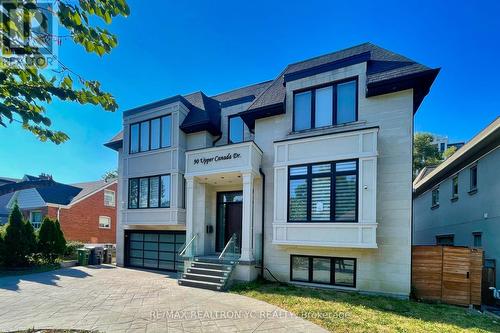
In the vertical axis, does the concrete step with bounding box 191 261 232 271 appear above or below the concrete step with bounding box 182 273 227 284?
above

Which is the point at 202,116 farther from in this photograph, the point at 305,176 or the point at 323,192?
the point at 323,192

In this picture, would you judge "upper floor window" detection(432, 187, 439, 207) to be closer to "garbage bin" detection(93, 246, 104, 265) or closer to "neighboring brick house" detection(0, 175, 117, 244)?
"garbage bin" detection(93, 246, 104, 265)

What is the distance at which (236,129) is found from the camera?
13312 mm

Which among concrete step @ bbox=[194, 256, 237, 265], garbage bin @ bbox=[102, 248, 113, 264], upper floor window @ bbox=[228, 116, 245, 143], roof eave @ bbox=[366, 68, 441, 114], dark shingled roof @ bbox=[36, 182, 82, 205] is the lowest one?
garbage bin @ bbox=[102, 248, 113, 264]

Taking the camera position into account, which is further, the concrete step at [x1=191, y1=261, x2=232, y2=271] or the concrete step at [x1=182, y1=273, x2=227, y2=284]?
the concrete step at [x1=191, y1=261, x2=232, y2=271]

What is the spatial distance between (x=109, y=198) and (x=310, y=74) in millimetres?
22077

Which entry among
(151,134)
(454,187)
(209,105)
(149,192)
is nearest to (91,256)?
(149,192)

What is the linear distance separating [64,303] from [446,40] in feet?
52.0

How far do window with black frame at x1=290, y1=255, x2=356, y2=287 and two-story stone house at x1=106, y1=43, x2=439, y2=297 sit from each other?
4 cm

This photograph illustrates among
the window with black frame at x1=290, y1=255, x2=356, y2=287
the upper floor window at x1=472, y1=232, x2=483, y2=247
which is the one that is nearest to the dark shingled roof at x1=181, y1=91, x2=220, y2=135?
the window with black frame at x1=290, y1=255, x2=356, y2=287

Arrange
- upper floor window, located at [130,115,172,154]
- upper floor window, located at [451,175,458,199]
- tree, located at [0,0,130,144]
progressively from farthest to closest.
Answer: upper floor window, located at [130,115,172,154] < upper floor window, located at [451,175,458,199] < tree, located at [0,0,130,144]

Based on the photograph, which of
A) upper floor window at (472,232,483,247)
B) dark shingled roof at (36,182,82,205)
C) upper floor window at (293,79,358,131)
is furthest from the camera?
dark shingled roof at (36,182,82,205)

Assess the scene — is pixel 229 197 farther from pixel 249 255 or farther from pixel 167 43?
pixel 167 43

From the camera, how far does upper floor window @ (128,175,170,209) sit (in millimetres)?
13602
